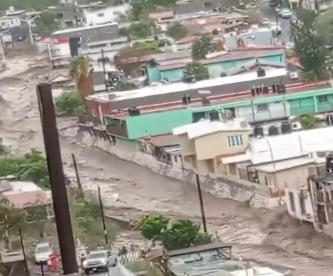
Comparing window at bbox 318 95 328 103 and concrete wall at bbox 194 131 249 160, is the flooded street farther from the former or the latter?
window at bbox 318 95 328 103

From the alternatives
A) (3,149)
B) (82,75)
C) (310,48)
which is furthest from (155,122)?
(82,75)

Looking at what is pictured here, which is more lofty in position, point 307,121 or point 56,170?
point 56,170

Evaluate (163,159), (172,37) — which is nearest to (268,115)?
(163,159)

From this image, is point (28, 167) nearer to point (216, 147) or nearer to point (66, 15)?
point (216, 147)

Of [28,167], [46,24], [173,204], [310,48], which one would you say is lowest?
[173,204]

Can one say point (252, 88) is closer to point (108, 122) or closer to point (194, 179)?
point (108, 122)

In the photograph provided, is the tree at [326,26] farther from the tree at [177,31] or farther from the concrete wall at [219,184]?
the concrete wall at [219,184]

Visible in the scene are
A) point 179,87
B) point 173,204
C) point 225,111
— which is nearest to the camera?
point 173,204

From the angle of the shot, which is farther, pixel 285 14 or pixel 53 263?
pixel 285 14
